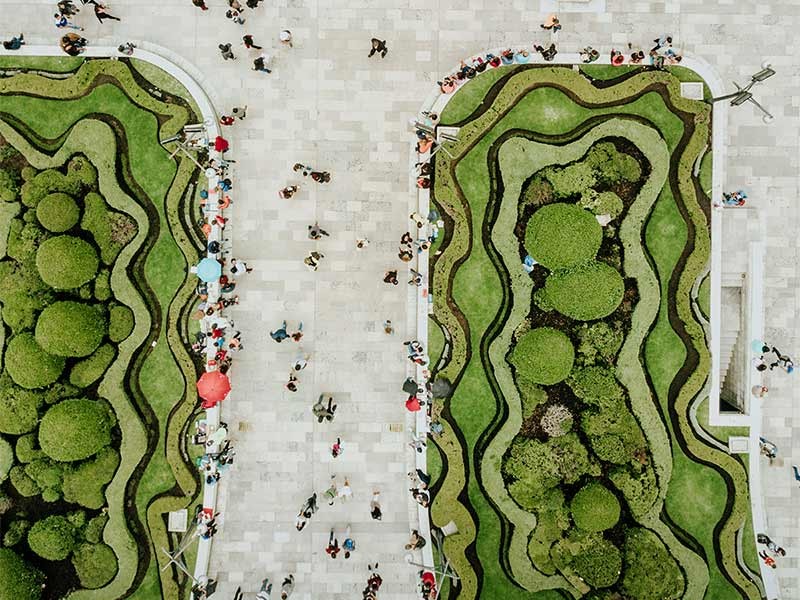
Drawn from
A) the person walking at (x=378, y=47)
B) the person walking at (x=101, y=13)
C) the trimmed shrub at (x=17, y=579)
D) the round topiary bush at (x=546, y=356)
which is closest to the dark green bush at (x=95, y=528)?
the trimmed shrub at (x=17, y=579)

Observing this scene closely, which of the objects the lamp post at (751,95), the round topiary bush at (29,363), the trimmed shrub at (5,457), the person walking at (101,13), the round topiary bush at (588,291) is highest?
the person walking at (101,13)

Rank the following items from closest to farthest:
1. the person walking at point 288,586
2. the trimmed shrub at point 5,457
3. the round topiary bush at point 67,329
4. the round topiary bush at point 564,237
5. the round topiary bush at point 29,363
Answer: the round topiary bush at point 564,237 < the round topiary bush at point 67,329 < the round topiary bush at point 29,363 < the trimmed shrub at point 5,457 < the person walking at point 288,586

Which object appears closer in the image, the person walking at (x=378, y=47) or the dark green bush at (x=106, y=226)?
the dark green bush at (x=106, y=226)

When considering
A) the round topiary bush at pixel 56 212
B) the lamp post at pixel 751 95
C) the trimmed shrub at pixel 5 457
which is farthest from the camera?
the trimmed shrub at pixel 5 457

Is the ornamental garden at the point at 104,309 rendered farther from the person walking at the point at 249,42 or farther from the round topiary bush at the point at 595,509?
the round topiary bush at the point at 595,509

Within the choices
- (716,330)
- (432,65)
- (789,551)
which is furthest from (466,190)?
(789,551)

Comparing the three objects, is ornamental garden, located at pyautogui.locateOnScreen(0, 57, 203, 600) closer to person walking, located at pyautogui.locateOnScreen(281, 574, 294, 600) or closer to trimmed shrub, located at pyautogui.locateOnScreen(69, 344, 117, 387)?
trimmed shrub, located at pyautogui.locateOnScreen(69, 344, 117, 387)
